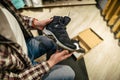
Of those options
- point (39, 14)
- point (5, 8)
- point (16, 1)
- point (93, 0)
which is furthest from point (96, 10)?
point (5, 8)

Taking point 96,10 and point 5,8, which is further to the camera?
point 96,10

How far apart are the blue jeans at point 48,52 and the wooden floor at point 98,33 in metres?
0.50

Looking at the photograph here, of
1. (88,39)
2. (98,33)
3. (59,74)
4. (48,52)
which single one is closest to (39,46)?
(48,52)

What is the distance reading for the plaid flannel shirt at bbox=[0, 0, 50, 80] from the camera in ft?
2.33

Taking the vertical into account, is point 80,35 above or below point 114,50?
above

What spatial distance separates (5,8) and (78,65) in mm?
796

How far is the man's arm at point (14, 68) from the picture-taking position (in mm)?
706

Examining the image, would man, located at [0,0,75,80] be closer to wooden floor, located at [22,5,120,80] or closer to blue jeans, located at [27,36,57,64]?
blue jeans, located at [27,36,57,64]

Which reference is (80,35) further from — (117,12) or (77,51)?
(117,12)

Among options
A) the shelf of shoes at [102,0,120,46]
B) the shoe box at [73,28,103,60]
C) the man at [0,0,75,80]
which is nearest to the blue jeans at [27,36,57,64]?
the man at [0,0,75,80]

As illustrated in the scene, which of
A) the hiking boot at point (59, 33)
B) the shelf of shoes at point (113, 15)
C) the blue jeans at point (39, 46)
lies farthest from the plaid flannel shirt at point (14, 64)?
the shelf of shoes at point (113, 15)

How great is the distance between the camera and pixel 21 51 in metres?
0.81

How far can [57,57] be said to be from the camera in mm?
983

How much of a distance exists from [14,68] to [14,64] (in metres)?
0.04
